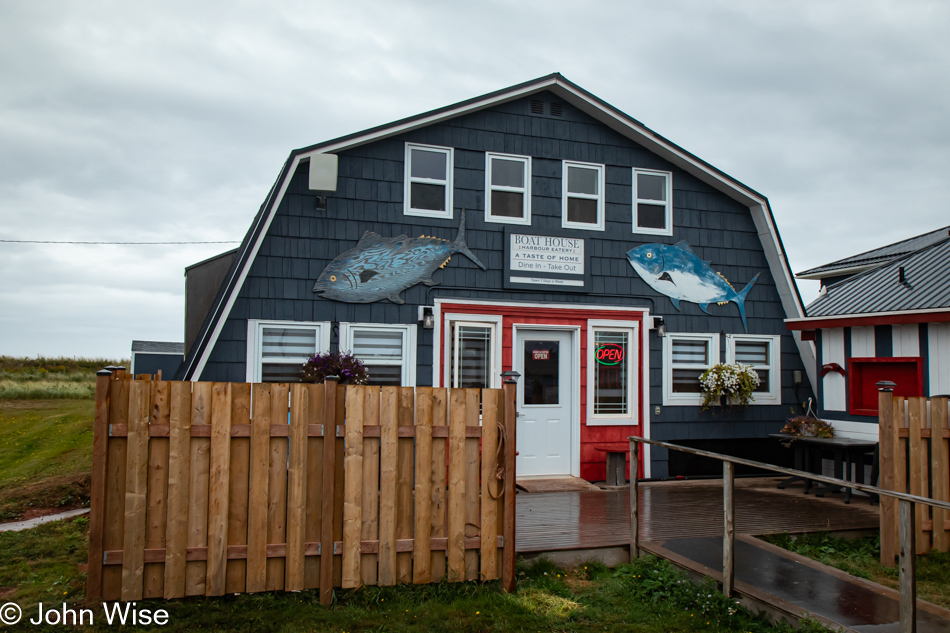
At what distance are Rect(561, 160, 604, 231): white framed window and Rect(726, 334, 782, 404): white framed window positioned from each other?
110 inches

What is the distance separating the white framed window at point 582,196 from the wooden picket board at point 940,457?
4.53m

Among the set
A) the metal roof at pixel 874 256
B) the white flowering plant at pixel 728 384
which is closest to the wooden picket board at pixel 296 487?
the white flowering plant at pixel 728 384

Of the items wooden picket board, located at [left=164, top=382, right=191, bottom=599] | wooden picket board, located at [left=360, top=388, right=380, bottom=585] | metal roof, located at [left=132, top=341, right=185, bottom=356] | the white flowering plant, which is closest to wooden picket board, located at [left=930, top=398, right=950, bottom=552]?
the white flowering plant

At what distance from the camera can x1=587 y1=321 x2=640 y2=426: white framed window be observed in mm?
8820

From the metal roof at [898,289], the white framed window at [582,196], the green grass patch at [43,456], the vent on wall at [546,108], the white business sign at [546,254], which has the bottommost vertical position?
the green grass patch at [43,456]

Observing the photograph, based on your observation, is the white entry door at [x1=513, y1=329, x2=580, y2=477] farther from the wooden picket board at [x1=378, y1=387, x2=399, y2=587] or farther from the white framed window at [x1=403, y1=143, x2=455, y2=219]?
the wooden picket board at [x1=378, y1=387, x2=399, y2=587]

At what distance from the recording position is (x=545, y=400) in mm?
8695

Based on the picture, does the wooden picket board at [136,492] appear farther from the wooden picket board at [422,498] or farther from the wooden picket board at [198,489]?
the wooden picket board at [422,498]

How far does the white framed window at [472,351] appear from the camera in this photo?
Result: 823cm

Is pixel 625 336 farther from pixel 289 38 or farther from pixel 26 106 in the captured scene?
pixel 26 106

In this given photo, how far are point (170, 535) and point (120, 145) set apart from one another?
11304mm

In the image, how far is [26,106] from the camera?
1148cm

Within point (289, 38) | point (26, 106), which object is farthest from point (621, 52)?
point (26, 106)

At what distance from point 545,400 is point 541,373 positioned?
14.4 inches
